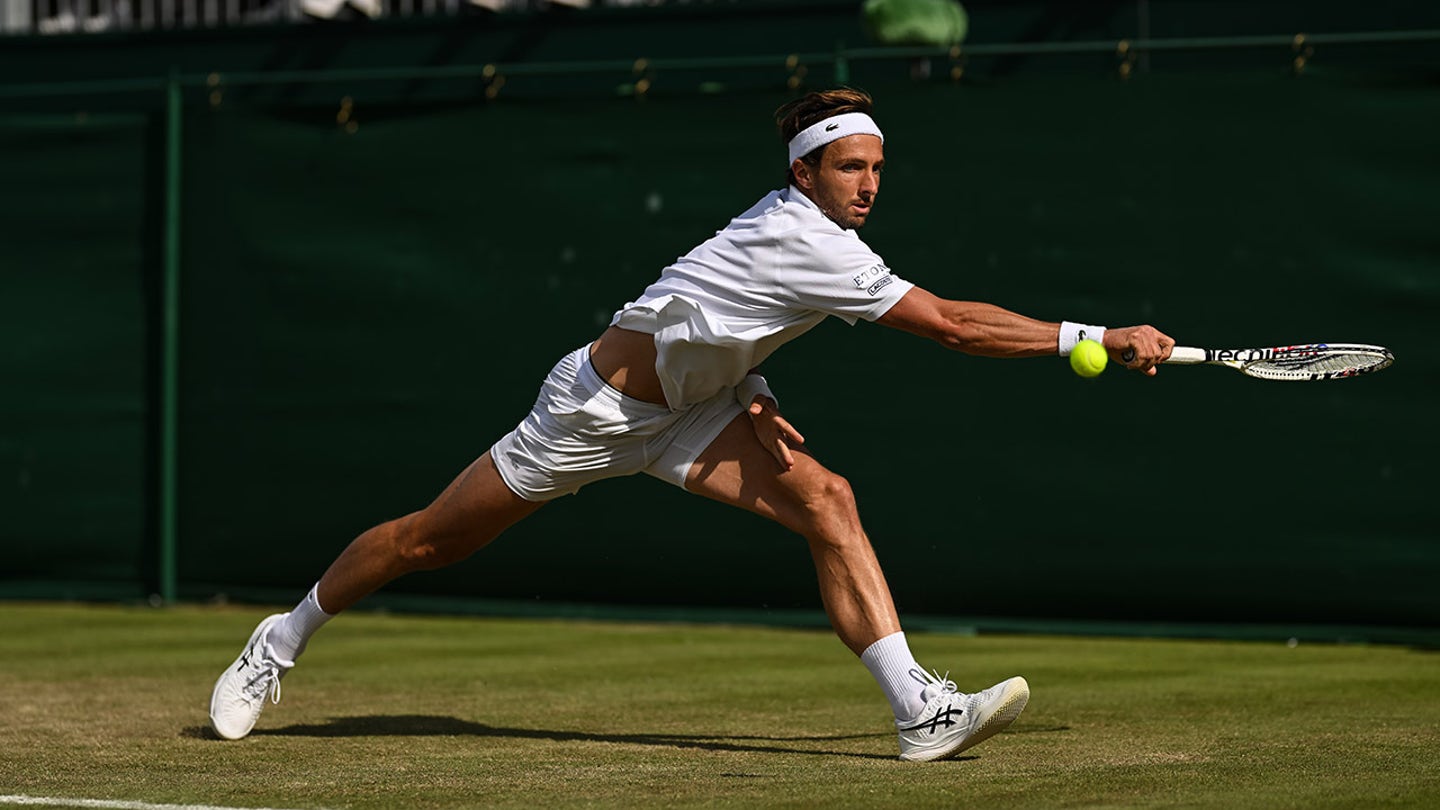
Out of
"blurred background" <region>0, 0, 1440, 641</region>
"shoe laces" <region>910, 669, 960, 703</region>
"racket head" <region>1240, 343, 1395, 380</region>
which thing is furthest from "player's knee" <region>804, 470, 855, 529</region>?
"blurred background" <region>0, 0, 1440, 641</region>

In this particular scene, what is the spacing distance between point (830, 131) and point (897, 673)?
57.6 inches

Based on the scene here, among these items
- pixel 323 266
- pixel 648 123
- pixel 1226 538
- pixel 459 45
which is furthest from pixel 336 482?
pixel 1226 538

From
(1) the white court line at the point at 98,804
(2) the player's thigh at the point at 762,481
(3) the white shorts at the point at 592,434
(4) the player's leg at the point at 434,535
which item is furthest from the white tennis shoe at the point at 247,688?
(2) the player's thigh at the point at 762,481

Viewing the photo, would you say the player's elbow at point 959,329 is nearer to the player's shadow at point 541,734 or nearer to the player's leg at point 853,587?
the player's leg at point 853,587

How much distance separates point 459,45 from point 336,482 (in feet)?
Result: 10.1

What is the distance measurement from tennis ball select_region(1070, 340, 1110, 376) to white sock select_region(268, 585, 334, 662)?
2.43m

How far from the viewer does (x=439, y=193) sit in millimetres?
10555

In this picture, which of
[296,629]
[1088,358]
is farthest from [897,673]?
[296,629]

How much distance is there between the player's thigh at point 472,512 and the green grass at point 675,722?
0.60 metres

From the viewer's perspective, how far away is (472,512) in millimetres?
6305

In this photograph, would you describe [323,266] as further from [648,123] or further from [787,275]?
[787,275]

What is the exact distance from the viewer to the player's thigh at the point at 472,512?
6281 mm

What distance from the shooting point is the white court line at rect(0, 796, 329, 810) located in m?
5.01

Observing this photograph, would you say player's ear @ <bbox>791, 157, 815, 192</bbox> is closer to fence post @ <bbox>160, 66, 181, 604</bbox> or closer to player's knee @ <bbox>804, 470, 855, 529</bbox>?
player's knee @ <bbox>804, 470, 855, 529</bbox>
